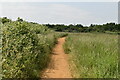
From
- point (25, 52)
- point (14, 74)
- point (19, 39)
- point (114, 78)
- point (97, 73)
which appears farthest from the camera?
point (19, 39)

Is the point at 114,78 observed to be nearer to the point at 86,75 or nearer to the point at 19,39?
the point at 86,75

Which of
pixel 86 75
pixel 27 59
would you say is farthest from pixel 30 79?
pixel 86 75

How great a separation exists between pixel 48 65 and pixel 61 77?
6.21ft

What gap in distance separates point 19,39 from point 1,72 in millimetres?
2505

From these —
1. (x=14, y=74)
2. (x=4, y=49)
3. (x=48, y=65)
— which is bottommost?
(x=48, y=65)

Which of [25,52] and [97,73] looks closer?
[97,73]

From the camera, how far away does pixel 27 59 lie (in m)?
6.21

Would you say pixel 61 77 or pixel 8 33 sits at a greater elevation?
pixel 8 33

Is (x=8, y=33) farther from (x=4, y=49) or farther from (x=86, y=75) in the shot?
(x=86, y=75)

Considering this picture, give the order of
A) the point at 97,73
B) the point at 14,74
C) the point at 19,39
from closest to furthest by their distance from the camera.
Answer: the point at 97,73 → the point at 14,74 → the point at 19,39

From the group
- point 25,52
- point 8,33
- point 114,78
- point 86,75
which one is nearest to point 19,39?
point 8,33

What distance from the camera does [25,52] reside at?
6.49 meters

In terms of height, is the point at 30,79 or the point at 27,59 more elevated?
the point at 27,59

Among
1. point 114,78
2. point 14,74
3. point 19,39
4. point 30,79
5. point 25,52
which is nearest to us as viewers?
point 114,78
